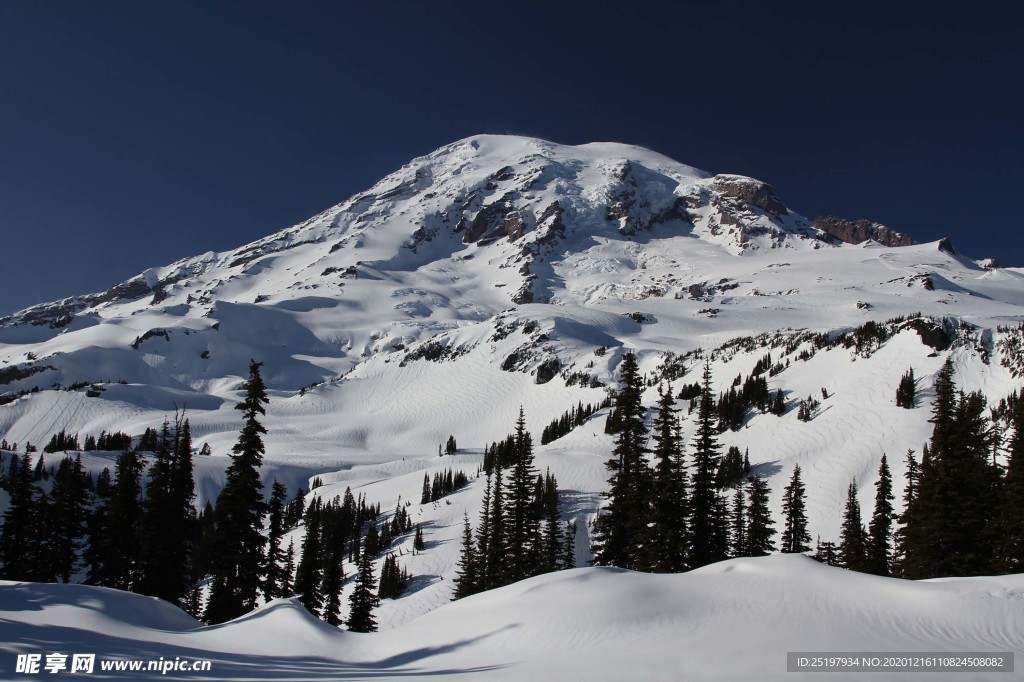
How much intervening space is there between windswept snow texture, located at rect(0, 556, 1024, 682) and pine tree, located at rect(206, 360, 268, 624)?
10.5 m

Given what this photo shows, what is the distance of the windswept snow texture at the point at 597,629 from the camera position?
31.4 feet

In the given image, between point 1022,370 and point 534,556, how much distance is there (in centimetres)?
5613

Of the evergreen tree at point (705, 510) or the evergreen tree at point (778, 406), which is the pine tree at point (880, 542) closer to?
the evergreen tree at point (705, 510)

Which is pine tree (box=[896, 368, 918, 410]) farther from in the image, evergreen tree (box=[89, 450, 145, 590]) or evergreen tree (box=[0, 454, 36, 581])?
evergreen tree (box=[0, 454, 36, 581])

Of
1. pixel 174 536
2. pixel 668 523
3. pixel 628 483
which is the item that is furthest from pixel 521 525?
pixel 174 536

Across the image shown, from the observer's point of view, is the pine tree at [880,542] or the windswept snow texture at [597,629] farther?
the pine tree at [880,542]

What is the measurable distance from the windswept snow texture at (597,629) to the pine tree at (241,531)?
10.5 meters

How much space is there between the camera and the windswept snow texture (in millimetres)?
9562

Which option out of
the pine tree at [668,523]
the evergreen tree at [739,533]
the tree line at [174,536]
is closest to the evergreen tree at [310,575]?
the tree line at [174,536]

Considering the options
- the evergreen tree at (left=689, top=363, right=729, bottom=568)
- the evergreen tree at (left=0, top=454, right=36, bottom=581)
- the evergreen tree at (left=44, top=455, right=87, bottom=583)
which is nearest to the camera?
the evergreen tree at (left=689, top=363, right=729, bottom=568)

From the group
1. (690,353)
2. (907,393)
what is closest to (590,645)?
(907,393)

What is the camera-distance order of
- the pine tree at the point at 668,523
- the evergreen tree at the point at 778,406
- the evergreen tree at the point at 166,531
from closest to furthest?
the pine tree at the point at 668,523 < the evergreen tree at the point at 166,531 < the evergreen tree at the point at 778,406

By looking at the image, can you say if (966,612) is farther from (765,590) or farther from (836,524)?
Answer: (836,524)

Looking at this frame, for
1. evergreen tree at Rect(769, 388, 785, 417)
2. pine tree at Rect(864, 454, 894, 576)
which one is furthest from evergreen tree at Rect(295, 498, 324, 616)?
Result: evergreen tree at Rect(769, 388, 785, 417)
